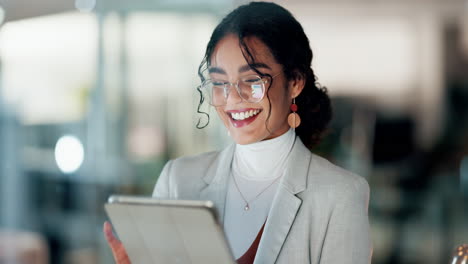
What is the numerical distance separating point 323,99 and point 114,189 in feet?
10.9

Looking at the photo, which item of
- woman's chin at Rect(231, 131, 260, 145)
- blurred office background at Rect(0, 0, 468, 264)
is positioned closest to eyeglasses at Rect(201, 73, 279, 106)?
woman's chin at Rect(231, 131, 260, 145)

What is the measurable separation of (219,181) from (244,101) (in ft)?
0.93

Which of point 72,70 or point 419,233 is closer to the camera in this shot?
point 72,70

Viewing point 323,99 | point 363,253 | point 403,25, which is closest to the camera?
point 363,253

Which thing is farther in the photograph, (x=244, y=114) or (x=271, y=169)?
(x=271, y=169)

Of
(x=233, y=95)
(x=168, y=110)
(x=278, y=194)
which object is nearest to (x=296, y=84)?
(x=233, y=95)

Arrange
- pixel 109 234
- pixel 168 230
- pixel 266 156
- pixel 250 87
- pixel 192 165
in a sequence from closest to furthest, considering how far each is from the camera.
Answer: pixel 168 230
pixel 109 234
pixel 250 87
pixel 266 156
pixel 192 165

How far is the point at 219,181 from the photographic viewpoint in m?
1.80

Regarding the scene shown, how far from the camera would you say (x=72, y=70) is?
4871 millimetres

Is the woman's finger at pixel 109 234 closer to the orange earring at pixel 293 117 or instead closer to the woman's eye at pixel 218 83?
the woman's eye at pixel 218 83

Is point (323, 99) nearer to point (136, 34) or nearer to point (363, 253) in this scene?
point (363, 253)

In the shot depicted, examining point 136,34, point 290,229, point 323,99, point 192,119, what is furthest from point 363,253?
point 136,34

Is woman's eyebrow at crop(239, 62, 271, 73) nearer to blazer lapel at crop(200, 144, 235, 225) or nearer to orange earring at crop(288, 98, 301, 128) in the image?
orange earring at crop(288, 98, 301, 128)

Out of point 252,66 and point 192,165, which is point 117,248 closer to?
point 192,165
